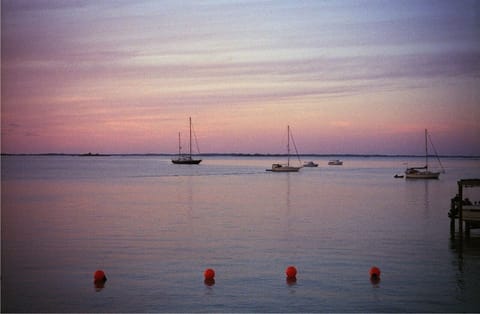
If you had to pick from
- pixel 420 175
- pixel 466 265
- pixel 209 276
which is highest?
pixel 209 276

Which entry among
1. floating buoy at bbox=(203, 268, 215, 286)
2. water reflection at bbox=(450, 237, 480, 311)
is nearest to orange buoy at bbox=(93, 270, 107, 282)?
floating buoy at bbox=(203, 268, 215, 286)

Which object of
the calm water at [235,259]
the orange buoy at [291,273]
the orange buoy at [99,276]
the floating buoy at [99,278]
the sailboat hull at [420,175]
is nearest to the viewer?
the calm water at [235,259]

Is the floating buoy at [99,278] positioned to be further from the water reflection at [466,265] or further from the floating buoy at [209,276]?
the water reflection at [466,265]

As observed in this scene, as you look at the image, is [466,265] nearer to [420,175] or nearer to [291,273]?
[291,273]

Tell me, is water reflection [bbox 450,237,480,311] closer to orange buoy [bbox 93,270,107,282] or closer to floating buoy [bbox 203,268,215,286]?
floating buoy [bbox 203,268,215,286]

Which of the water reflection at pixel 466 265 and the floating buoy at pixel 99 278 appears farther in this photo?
the floating buoy at pixel 99 278

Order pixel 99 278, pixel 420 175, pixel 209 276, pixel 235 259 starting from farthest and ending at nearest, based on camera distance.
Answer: pixel 420 175 → pixel 235 259 → pixel 209 276 → pixel 99 278

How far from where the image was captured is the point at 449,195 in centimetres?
5481

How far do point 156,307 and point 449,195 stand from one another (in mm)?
45545

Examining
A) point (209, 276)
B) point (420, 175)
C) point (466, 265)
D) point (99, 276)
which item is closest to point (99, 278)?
point (99, 276)

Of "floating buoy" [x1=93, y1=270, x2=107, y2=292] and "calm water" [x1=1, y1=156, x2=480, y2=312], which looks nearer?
"calm water" [x1=1, y1=156, x2=480, y2=312]

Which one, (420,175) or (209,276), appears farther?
(420,175)

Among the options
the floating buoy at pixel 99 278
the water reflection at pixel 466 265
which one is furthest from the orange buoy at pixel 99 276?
the water reflection at pixel 466 265

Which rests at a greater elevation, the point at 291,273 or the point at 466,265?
the point at 291,273
